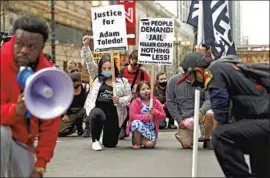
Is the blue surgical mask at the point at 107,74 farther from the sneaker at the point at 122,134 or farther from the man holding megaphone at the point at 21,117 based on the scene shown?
the man holding megaphone at the point at 21,117

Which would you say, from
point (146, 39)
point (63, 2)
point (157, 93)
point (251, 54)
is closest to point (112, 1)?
point (63, 2)

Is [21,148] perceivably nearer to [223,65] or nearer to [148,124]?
[223,65]

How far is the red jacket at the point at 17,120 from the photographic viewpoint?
363cm

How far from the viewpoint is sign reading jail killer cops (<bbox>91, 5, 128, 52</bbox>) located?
10172mm

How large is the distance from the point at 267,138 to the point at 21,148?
2270 mm

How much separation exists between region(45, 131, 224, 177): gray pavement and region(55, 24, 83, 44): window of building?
98.6 ft

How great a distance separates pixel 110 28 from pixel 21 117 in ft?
21.9

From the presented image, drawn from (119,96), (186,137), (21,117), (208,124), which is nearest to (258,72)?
(21,117)

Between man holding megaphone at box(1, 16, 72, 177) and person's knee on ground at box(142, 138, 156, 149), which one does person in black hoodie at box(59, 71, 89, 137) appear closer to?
person's knee on ground at box(142, 138, 156, 149)

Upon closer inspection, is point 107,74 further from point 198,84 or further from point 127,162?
point 198,84

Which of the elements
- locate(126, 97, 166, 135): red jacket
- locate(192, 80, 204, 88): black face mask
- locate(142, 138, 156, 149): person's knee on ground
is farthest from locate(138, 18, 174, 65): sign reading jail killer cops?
locate(192, 80, 204, 88): black face mask

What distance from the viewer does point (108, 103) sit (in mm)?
9477

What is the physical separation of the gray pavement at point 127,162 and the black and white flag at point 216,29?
4.82 ft

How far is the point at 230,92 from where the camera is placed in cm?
507
